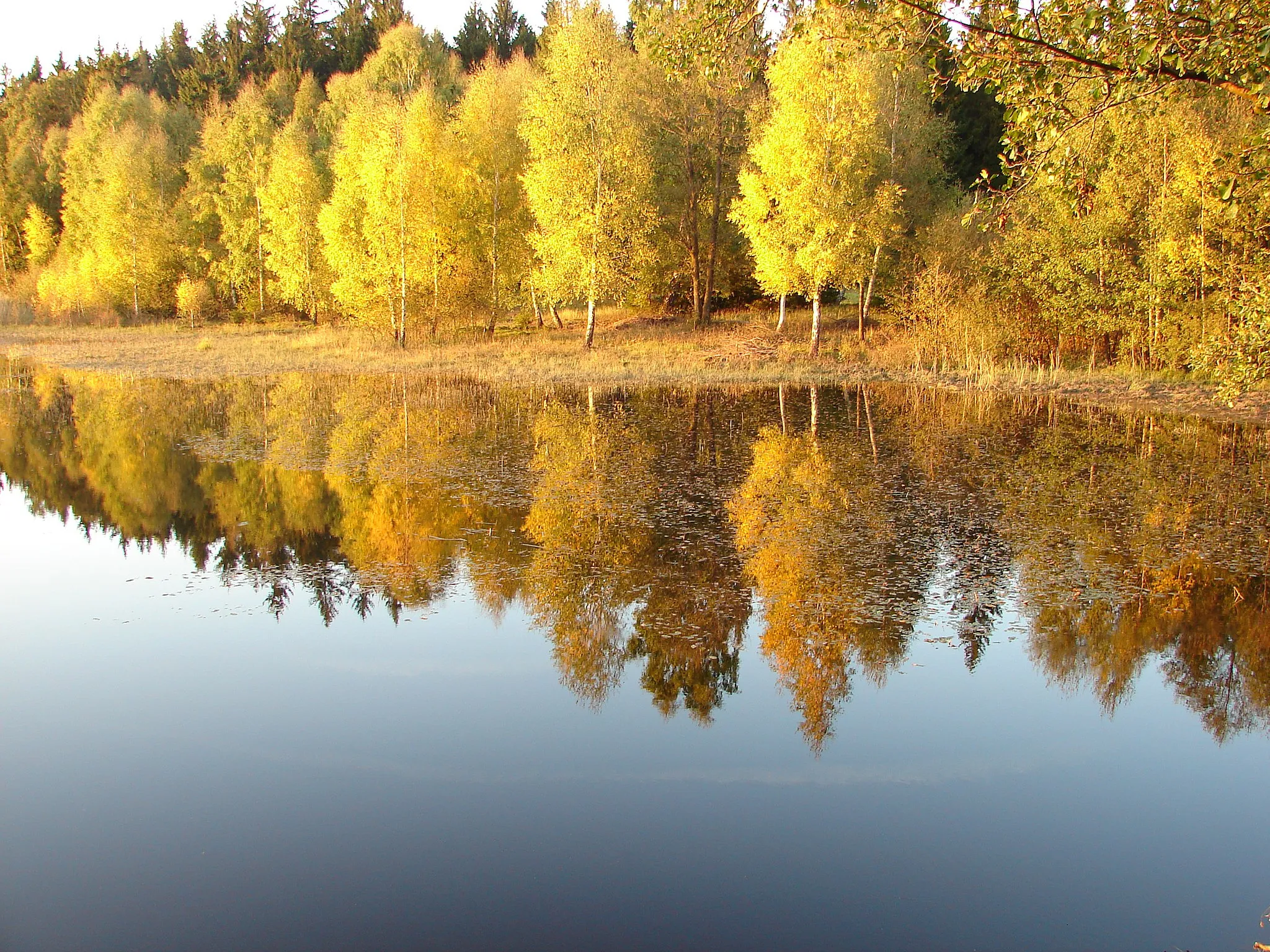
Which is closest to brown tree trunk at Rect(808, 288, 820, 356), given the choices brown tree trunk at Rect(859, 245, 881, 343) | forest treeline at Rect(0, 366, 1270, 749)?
brown tree trunk at Rect(859, 245, 881, 343)

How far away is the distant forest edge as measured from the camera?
6422mm

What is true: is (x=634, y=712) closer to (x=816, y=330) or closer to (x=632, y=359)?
(x=632, y=359)

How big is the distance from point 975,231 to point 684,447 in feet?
57.0

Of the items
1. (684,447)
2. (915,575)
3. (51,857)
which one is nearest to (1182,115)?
(684,447)

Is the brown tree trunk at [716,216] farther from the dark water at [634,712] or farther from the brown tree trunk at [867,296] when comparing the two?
the dark water at [634,712]

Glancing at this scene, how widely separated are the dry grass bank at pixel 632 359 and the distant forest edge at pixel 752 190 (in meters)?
1.06

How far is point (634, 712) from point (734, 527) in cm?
441

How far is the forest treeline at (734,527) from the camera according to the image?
24.4 ft

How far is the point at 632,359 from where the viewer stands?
1144 inches

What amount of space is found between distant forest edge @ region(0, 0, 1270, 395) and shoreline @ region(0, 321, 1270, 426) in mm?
1213

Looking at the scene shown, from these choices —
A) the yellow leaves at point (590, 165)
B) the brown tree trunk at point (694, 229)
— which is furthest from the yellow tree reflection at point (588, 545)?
the brown tree trunk at point (694, 229)

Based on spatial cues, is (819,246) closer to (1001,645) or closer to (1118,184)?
(1118,184)

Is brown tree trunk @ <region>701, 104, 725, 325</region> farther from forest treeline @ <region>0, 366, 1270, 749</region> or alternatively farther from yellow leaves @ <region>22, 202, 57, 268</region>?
yellow leaves @ <region>22, 202, 57, 268</region>

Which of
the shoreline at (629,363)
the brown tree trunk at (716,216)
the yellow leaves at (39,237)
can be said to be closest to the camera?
the shoreline at (629,363)
